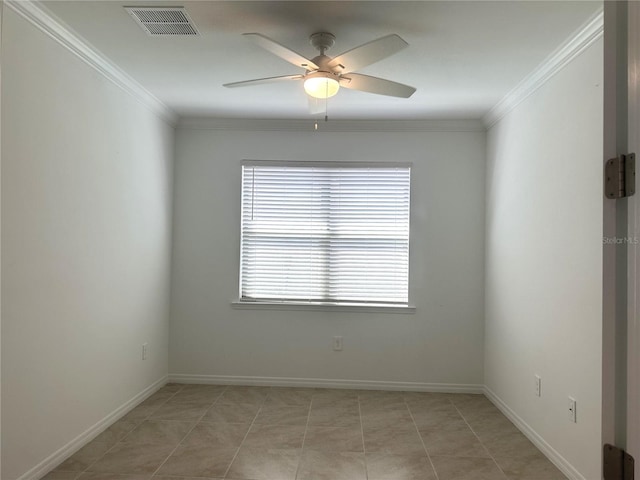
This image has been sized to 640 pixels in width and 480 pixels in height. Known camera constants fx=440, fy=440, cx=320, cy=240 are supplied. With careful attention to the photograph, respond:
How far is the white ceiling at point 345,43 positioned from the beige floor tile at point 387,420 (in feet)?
8.18

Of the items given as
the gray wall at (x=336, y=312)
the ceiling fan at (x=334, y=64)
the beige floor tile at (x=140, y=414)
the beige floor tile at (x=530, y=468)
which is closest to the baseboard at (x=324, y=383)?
the gray wall at (x=336, y=312)

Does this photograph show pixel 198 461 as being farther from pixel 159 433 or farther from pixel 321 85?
pixel 321 85

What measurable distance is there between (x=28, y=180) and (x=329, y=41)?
5.77 ft

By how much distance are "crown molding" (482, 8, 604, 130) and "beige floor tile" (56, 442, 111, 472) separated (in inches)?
144

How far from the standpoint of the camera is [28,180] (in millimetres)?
2240

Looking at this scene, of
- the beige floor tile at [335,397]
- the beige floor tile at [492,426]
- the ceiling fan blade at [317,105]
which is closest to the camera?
the ceiling fan blade at [317,105]

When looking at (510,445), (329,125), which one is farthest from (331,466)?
(329,125)

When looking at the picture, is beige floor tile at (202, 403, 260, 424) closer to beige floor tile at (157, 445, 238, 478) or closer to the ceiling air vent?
beige floor tile at (157, 445, 238, 478)

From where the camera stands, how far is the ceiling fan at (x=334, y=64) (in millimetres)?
2074

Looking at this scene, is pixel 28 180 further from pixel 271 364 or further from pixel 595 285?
Answer: pixel 595 285

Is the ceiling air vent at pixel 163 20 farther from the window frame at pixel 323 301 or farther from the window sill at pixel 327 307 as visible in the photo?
the window sill at pixel 327 307

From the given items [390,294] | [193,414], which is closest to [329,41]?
[390,294]

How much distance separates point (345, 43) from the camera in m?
2.59

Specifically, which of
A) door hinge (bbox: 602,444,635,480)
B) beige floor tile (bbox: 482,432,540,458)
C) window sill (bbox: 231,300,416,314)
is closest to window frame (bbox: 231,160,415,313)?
window sill (bbox: 231,300,416,314)
